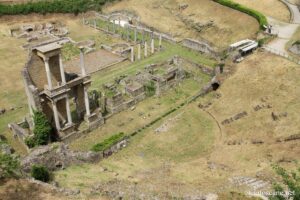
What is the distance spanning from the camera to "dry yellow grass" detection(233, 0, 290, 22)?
63.3 metres

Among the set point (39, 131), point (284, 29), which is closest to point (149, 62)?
point (284, 29)

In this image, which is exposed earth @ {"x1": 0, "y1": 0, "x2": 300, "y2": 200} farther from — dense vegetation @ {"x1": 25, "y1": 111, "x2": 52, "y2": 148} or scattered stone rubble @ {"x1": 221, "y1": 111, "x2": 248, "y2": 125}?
dense vegetation @ {"x1": 25, "y1": 111, "x2": 52, "y2": 148}

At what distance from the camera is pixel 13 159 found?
26969 millimetres

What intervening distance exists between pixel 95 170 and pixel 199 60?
30.4 meters

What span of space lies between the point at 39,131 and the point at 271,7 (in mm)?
48015

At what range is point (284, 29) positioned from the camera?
5869cm

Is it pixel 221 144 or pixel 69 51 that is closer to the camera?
pixel 221 144

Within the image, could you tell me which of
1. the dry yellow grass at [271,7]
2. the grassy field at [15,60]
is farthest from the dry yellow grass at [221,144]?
the dry yellow grass at [271,7]

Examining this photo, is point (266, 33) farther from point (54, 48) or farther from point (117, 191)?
point (117, 191)

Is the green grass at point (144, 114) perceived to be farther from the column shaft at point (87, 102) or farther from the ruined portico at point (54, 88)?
the column shaft at point (87, 102)

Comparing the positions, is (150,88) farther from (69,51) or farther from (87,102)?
(69,51)

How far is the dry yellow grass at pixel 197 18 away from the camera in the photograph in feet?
204

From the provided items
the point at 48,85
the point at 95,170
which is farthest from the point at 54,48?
the point at 95,170

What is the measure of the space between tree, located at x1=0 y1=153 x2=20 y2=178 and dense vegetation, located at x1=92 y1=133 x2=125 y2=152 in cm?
1002
